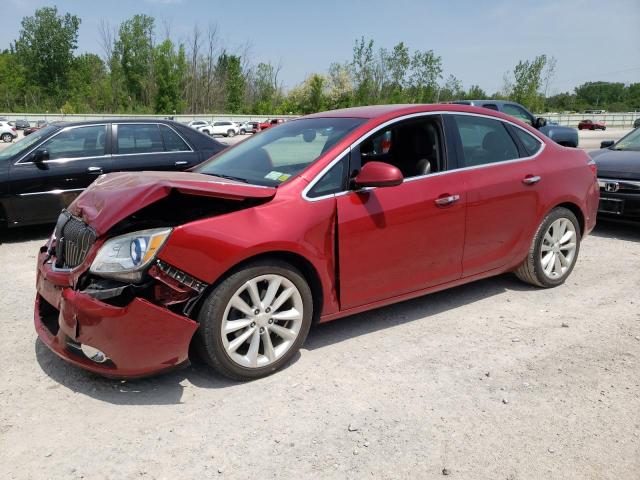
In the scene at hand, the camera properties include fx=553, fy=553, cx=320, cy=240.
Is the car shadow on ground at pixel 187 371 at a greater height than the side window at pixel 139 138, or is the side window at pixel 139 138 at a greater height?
the side window at pixel 139 138

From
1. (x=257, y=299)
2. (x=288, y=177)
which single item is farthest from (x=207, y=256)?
(x=288, y=177)

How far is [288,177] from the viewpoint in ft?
11.8

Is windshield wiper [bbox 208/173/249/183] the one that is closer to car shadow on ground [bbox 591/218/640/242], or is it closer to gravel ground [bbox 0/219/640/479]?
gravel ground [bbox 0/219/640/479]

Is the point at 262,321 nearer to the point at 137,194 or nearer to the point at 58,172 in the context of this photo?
the point at 137,194

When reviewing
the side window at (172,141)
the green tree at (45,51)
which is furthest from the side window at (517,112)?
the green tree at (45,51)

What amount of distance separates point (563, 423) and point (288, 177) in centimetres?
214

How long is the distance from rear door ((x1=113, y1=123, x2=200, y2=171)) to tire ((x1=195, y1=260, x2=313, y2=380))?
473 centimetres

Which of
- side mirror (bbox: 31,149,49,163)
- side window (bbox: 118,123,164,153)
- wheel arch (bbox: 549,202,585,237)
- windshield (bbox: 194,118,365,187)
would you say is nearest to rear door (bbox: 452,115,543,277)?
wheel arch (bbox: 549,202,585,237)

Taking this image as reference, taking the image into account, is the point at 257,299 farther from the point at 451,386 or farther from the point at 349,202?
the point at 451,386

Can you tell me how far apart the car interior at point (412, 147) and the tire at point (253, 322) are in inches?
48.4

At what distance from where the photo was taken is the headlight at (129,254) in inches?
116

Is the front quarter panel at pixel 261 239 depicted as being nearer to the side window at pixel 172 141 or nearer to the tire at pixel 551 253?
the tire at pixel 551 253

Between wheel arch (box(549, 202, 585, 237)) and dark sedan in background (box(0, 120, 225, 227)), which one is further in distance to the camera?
dark sedan in background (box(0, 120, 225, 227))

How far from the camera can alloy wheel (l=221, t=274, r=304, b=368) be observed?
3219 millimetres
